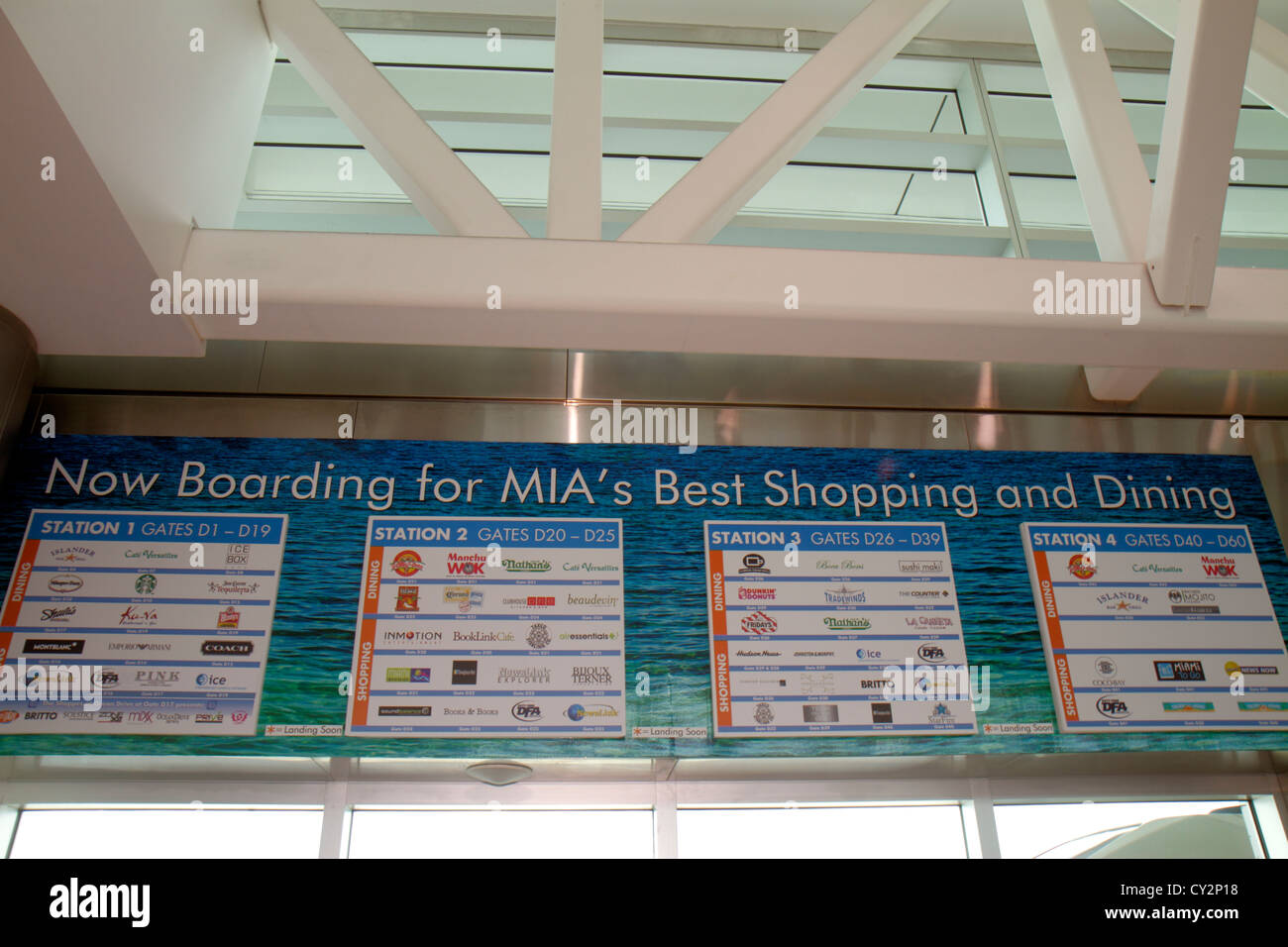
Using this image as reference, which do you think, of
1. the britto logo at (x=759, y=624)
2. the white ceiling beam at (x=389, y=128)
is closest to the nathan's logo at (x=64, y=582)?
the white ceiling beam at (x=389, y=128)

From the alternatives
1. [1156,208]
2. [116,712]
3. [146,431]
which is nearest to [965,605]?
[1156,208]

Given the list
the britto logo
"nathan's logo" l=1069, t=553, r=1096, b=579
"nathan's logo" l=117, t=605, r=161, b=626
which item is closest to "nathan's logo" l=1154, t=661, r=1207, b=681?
"nathan's logo" l=1069, t=553, r=1096, b=579

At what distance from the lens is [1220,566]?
11.8 feet

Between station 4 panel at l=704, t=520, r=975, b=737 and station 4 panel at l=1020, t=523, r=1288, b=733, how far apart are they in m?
0.43

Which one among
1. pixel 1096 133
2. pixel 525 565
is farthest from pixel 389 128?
pixel 1096 133

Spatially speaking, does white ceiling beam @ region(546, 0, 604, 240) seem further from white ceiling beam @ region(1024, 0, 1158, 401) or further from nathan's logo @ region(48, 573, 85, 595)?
nathan's logo @ region(48, 573, 85, 595)

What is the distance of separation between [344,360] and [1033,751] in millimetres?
3219

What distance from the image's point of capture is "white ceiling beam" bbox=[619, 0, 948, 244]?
309 centimetres

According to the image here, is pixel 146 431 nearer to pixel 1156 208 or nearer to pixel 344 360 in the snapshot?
pixel 344 360

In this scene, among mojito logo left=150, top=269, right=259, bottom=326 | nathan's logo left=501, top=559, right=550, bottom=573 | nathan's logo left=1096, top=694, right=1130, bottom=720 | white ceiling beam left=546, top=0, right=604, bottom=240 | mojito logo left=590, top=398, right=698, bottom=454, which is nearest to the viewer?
mojito logo left=150, top=269, right=259, bottom=326

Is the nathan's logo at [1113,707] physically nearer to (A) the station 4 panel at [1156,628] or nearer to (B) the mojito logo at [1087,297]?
(A) the station 4 panel at [1156,628]

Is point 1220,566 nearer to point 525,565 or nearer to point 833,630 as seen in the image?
point 833,630
